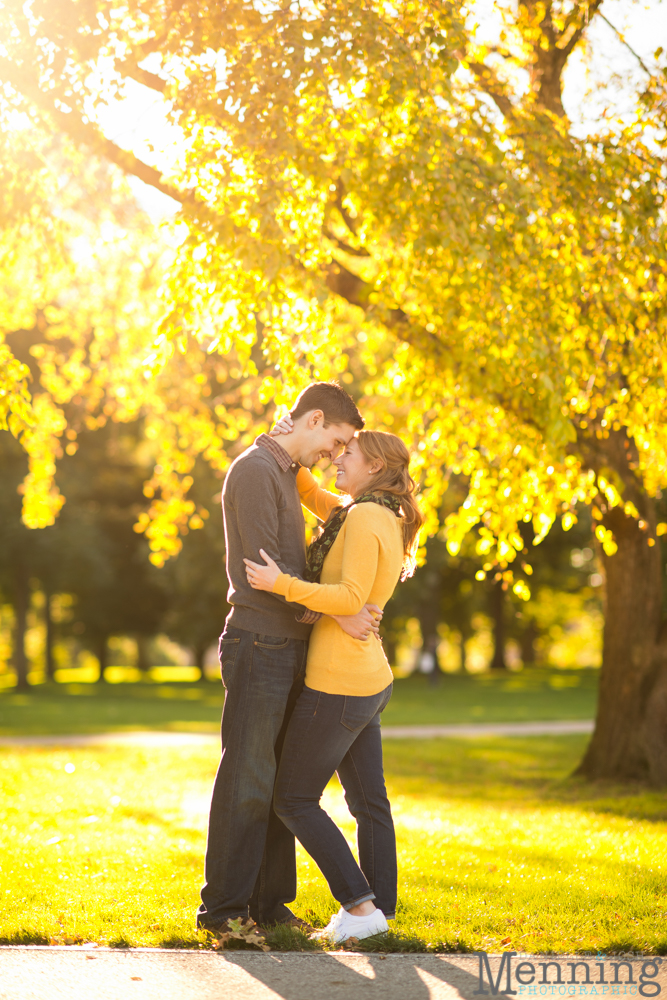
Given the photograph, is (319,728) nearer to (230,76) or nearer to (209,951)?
(209,951)

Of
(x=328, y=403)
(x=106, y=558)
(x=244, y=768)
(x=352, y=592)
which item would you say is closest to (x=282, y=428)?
(x=328, y=403)

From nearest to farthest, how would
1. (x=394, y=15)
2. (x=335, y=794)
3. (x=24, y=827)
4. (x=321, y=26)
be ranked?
(x=321, y=26)
(x=394, y=15)
(x=24, y=827)
(x=335, y=794)

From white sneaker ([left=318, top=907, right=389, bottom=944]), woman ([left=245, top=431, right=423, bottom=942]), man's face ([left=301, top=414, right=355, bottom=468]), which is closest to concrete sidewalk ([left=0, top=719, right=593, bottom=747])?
woman ([left=245, top=431, right=423, bottom=942])

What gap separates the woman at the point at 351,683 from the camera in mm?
3771

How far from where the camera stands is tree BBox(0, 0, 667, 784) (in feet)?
17.4

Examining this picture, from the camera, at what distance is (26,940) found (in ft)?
12.5

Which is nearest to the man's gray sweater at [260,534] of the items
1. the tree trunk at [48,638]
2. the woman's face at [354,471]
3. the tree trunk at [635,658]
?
the woman's face at [354,471]

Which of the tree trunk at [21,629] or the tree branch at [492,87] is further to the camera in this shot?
the tree trunk at [21,629]

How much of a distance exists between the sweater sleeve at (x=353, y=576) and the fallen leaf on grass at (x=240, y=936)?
1.26m

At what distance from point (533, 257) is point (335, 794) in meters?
5.70

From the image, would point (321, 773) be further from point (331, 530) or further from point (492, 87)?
point (492, 87)

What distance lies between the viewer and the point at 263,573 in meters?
3.73

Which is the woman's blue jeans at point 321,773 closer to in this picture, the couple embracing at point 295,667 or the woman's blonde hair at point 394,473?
the couple embracing at point 295,667

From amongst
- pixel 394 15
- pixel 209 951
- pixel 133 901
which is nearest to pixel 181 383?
pixel 394 15
